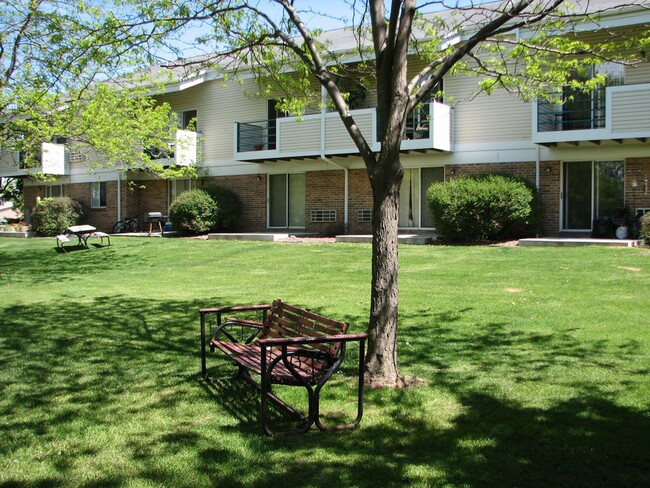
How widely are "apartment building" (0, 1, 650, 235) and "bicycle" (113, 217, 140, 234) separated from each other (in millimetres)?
649

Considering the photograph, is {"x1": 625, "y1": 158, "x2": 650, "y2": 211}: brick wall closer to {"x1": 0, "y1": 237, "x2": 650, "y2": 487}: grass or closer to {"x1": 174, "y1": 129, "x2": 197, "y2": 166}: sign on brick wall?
{"x1": 0, "y1": 237, "x2": 650, "y2": 487}: grass

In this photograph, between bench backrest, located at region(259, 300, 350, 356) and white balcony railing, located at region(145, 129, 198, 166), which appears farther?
white balcony railing, located at region(145, 129, 198, 166)

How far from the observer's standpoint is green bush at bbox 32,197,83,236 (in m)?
28.2

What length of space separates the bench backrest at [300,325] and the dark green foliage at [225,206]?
17.4 metres

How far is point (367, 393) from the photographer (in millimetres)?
5406

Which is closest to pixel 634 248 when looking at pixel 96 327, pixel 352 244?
pixel 352 244

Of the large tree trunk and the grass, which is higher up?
the large tree trunk

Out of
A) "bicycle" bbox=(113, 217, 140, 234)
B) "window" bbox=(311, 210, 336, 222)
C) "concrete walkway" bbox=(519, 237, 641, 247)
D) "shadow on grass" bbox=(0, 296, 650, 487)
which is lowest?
"shadow on grass" bbox=(0, 296, 650, 487)

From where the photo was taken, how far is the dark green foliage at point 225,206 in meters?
23.2

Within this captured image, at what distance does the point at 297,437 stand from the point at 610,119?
14.5 meters

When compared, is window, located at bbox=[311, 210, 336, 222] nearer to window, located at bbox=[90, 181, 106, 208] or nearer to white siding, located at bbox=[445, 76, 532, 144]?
white siding, located at bbox=[445, 76, 532, 144]

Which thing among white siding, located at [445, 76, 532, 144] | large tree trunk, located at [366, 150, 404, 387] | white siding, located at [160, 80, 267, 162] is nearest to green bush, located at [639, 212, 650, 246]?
white siding, located at [445, 76, 532, 144]

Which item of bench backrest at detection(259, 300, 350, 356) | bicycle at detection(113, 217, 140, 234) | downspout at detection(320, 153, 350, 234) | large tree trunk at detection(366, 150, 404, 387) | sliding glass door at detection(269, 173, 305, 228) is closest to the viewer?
bench backrest at detection(259, 300, 350, 356)

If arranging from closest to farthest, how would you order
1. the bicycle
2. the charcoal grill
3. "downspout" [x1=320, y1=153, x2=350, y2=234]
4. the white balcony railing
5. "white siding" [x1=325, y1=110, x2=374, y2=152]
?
1. "white siding" [x1=325, y1=110, x2=374, y2=152]
2. "downspout" [x1=320, y1=153, x2=350, y2=234]
3. the white balcony railing
4. the charcoal grill
5. the bicycle
